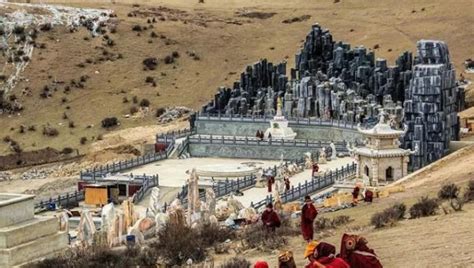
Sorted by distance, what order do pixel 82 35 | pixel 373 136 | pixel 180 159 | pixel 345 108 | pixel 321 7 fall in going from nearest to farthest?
pixel 373 136
pixel 180 159
pixel 345 108
pixel 82 35
pixel 321 7

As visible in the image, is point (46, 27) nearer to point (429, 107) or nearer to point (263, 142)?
point (263, 142)

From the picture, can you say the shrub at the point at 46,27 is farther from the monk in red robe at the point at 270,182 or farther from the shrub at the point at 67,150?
the monk in red robe at the point at 270,182

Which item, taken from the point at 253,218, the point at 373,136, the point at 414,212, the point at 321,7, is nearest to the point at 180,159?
the point at 373,136

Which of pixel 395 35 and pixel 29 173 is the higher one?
pixel 395 35

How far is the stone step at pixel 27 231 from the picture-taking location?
24094 millimetres

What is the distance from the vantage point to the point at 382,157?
42.7 m

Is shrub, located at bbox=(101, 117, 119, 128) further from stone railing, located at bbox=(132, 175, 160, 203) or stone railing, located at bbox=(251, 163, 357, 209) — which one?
stone railing, located at bbox=(251, 163, 357, 209)

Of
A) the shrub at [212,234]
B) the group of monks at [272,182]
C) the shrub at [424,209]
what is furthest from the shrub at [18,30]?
the shrub at [424,209]

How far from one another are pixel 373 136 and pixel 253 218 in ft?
45.0

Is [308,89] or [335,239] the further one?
[308,89]

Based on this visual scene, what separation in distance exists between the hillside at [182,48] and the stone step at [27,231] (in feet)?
132

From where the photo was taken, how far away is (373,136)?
43.1 meters

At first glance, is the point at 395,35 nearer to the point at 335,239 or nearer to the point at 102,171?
the point at 102,171

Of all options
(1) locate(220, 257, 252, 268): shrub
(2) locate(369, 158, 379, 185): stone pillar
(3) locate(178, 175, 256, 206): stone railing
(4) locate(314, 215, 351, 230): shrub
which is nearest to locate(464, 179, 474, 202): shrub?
(4) locate(314, 215, 351, 230): shrub
